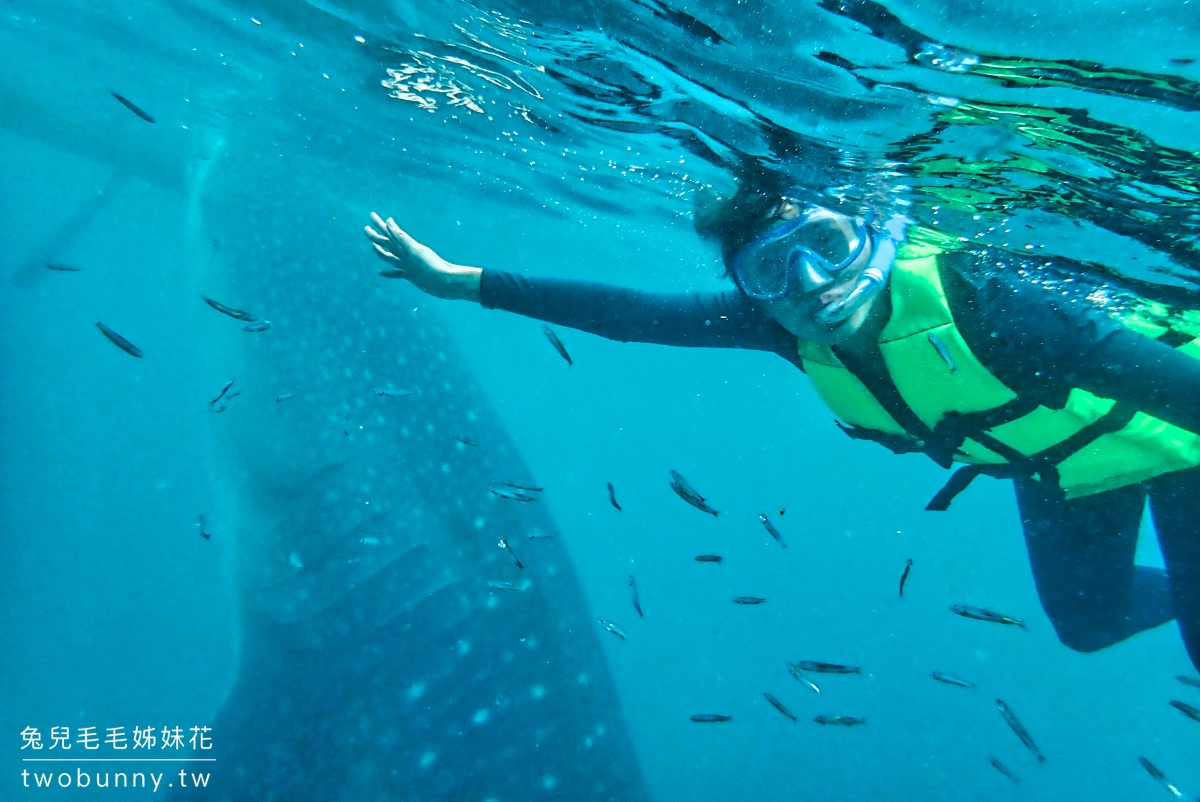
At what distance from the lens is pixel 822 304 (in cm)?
443

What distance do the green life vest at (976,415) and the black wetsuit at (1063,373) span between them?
0.17 m

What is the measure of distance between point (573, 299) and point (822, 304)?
185cm

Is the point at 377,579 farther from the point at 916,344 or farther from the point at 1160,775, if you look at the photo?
the point at 1160,775

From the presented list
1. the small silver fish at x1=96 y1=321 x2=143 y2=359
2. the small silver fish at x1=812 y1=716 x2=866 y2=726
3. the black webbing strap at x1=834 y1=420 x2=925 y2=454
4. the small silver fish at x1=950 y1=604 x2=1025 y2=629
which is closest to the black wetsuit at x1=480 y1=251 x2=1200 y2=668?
the black webbing strap at x1=834 y1=420 x2=925 y2=454

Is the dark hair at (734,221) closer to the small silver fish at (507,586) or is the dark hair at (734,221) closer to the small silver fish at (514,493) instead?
the small silver fish at (514,493)

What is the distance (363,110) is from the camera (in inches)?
479

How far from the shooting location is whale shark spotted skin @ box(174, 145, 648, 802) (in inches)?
219

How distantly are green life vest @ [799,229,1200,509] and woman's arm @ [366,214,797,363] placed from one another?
3.27 ft

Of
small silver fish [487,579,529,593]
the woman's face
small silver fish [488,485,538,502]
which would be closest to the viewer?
the woman's face

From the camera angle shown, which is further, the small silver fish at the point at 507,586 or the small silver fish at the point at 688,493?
the small silver fish at the point at 507,586

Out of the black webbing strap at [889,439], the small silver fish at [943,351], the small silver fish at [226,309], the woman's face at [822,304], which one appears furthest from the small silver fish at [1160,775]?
the small silver fish at [226,309]

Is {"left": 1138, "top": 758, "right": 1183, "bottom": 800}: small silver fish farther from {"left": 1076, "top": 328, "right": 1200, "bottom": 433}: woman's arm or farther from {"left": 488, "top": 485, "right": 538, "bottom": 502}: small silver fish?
{"left": 488, "top": 485, "right": 538, "bottom": 502}: small silver fish

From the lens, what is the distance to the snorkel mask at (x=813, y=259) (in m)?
4.38

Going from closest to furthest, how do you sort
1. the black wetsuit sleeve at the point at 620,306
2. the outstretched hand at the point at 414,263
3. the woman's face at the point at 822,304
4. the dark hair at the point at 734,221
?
the woman's face at the point at 822,304 < the outstretched hand at the point at 414,263 < the black wetsuit sleeve at the point at 620,306 < the dark hair at the point at 734,221
